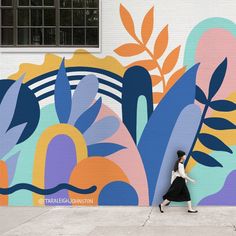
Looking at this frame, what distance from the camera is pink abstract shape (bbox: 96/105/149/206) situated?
1222cm

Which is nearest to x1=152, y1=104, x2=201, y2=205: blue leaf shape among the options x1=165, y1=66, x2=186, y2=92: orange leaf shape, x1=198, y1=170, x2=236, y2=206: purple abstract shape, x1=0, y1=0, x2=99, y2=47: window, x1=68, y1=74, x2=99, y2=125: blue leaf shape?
x1=165, y1=66, x2=186, y2=92: orange leaf shape

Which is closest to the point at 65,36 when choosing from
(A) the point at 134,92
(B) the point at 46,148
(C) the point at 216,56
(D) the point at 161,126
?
(A) the point at 134,92

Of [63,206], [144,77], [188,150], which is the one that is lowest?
[63,206]

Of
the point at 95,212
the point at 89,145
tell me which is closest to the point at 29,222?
the point at 95,212

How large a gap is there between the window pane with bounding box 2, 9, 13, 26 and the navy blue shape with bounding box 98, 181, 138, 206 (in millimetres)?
5301

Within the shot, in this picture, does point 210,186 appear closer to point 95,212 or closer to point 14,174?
point 95,212

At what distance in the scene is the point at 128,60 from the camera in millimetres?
12242

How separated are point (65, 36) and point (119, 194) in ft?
15.1

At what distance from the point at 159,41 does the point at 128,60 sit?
975 mm

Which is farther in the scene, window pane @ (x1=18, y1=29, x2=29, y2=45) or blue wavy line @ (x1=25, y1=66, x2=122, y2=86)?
window pane @ (x1=18, y1=29, x2=29, y2=45)

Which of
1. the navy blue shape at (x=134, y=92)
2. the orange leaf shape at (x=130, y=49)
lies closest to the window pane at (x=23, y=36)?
the orange leaf shape at (x=130, y=49)

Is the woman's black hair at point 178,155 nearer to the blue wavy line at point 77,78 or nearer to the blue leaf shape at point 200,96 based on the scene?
the blue leaf shape at point 200,96

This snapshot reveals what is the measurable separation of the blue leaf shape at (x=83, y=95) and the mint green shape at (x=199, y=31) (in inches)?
101

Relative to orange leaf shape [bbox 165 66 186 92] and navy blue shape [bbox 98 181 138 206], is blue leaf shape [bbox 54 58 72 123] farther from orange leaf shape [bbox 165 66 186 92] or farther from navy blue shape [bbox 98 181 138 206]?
orange leaf shape [bbox 165 66 186 92]
